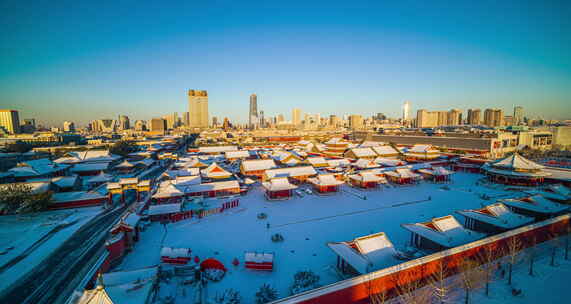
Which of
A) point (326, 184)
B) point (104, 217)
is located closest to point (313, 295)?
point (326, 184)

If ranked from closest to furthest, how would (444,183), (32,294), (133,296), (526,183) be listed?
(133,296)
(32,294)
(526,183)
(444,183)

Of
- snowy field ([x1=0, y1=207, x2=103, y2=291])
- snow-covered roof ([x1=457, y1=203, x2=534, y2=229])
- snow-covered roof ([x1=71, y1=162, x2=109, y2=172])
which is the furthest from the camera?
snow-covered roof ([x1=71, y1=162, x2=109, y2=172])

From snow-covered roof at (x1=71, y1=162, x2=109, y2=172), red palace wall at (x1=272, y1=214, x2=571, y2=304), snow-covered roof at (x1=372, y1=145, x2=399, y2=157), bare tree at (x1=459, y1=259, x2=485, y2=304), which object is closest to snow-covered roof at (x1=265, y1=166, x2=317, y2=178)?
red palace wall at (x1=272, y1=214, x2=571, y2=304)

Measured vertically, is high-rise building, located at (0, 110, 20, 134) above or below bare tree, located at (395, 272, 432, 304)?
above

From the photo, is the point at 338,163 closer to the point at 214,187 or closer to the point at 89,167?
the point at 214,187

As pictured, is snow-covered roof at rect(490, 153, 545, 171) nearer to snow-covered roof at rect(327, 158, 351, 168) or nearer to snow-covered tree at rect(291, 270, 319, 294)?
snow-covered roof at rect(327, 158, 351, 168)

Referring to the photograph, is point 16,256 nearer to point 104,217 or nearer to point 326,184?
point 104,217
